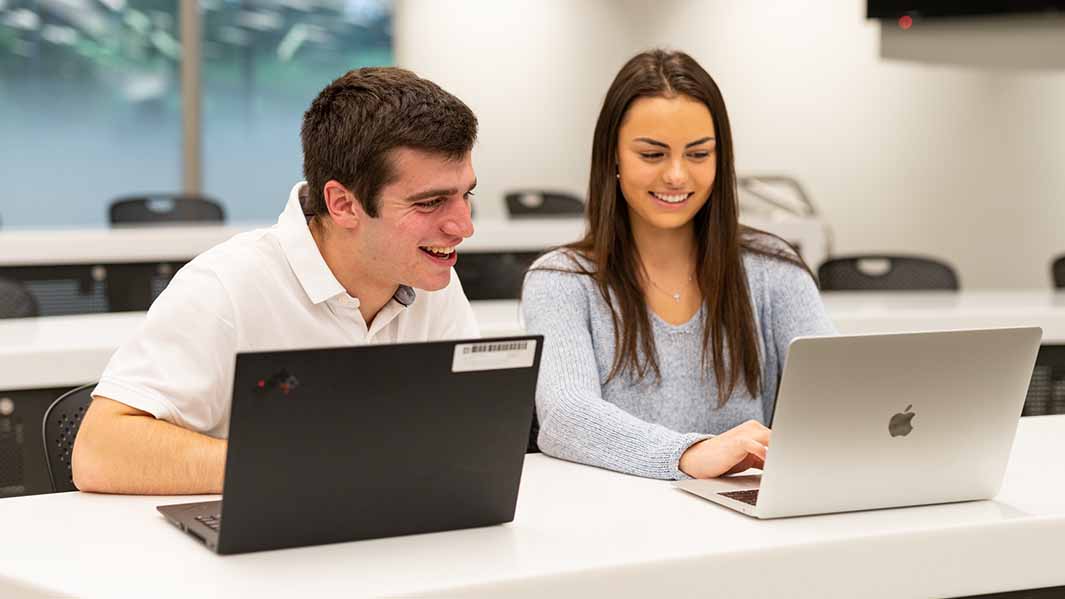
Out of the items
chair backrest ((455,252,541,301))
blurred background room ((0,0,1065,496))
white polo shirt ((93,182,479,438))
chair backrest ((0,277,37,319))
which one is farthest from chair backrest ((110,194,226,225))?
white polo shirt ((93,182,479,438))

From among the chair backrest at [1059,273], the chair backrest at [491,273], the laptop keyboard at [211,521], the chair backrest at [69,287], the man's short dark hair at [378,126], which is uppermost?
the man's short dark hair at [378,126]

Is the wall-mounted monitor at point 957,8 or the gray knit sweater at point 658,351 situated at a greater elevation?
the wall-mounted monitor at point 957,8

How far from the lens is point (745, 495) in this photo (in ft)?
5.67

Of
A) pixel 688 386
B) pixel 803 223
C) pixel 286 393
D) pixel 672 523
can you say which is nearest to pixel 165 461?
pixel 286 393

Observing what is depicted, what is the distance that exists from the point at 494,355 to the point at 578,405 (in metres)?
Result: 0.63

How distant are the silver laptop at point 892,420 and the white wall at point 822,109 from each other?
11.7 ft

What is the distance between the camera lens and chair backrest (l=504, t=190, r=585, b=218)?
563 cm

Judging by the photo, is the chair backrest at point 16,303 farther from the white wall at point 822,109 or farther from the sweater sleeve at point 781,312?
the white wall at point 822,109

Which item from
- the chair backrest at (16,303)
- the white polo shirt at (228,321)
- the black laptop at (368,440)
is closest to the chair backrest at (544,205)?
the chair backrest at (16,303)

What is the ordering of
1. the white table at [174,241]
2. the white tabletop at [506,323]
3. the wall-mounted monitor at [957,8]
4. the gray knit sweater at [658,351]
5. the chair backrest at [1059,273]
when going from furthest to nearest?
1. the wall-mounted monitor at [957,8]
2. the chair backrest at [1059,273]
3. the white table at [174,241]
4. the white tabletop at [506,323]
5. the gray knit sweater at [658,351]

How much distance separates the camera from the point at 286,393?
4.42ft

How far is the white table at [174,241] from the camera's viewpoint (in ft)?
12.9

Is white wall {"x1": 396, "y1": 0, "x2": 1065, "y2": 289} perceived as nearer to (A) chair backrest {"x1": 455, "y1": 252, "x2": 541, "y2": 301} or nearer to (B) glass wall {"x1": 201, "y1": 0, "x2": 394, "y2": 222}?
(B) glass wall {"x1": 201, "y1": 0, "x2": 394, "y2": 222}

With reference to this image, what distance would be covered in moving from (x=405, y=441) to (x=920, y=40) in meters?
4.01
